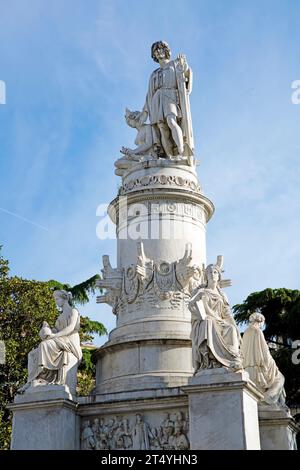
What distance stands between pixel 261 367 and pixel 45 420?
429 centimetres

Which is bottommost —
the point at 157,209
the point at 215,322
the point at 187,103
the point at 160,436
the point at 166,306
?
the point at 160,436

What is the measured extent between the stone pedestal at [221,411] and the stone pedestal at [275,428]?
133cm

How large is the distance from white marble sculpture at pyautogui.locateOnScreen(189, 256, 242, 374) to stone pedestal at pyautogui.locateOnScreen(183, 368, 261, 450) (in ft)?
0.80

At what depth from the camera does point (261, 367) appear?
44.4 feet

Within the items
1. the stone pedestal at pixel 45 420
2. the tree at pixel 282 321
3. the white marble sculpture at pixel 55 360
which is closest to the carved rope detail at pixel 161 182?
the white marble sculpture at pixel 55 360

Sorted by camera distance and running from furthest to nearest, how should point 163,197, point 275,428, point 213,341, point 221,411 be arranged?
1. point 163,197
2. point 275,428
3. point 213,341
4. point 221,411

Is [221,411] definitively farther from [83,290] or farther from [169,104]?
[83,290]

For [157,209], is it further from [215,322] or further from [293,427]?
[293,427]

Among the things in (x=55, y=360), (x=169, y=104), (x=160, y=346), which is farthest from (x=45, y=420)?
(x=169, y=104)

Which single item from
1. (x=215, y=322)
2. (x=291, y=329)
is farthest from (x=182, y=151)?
(x=291, y=329)

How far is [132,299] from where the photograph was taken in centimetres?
1445

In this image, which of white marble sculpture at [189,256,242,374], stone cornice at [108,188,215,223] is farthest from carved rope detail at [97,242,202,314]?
white marble sculpture at [189,256,242,374]

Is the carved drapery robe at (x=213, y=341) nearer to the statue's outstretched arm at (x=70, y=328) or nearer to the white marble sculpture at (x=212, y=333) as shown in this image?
the white marble sculpture at (x=212, y=333)

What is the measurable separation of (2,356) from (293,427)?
13582 millimetres
